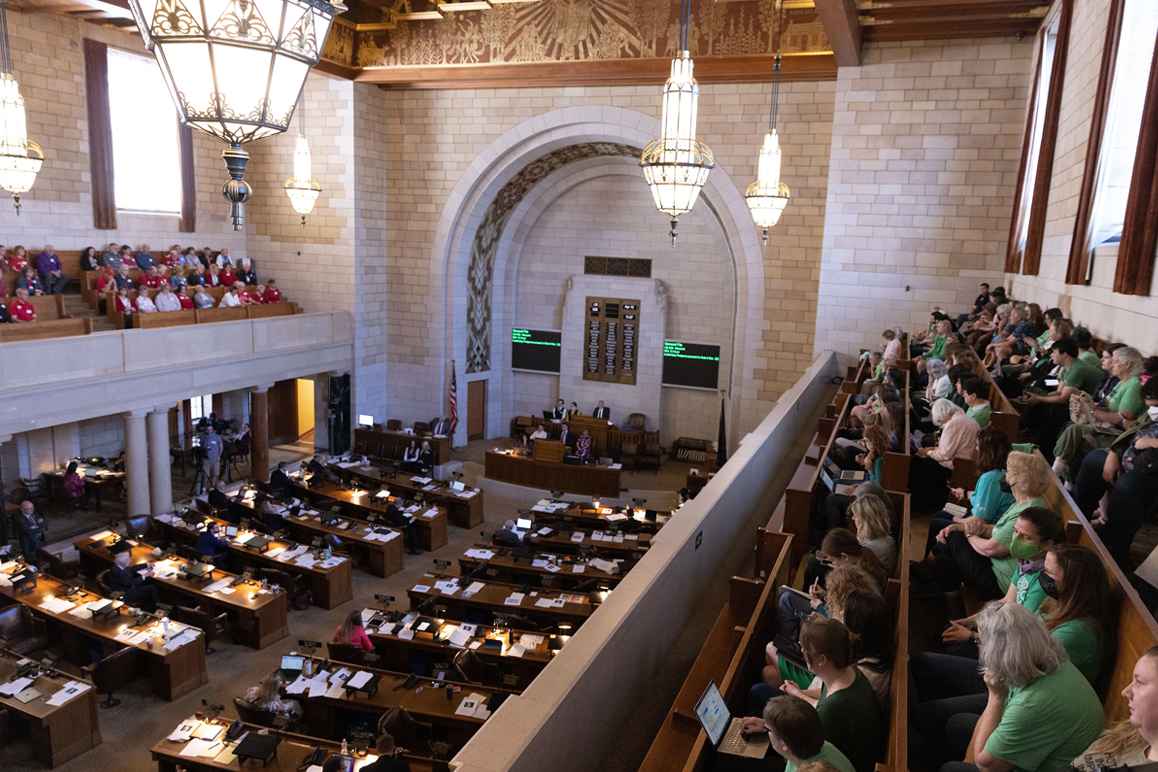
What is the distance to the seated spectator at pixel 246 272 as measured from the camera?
16016mm

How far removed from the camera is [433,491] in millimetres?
13344

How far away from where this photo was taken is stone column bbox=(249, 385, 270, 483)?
47.4 feet

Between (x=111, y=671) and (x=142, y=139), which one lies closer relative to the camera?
(x=111, y=671)

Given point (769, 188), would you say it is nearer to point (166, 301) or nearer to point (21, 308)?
point (166, 301)

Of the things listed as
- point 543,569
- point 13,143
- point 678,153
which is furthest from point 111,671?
point 678,153

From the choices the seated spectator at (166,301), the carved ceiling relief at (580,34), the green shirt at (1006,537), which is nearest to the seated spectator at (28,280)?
the seated spectator at (166,301)

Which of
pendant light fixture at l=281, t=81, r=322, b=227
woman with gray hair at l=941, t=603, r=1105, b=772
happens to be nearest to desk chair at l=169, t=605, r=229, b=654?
pendant light fixture at l=281, t=81, r=322, b=227

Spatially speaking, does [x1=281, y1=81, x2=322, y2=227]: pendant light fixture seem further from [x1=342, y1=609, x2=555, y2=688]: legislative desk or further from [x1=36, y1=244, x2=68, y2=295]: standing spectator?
[x1=342, y1=609, x2=555, y2=688]: legislative desk

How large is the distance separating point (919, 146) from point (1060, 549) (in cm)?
1034

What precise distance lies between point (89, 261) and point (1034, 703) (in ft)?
49.2

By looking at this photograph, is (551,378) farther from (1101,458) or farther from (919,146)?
(1101,458)

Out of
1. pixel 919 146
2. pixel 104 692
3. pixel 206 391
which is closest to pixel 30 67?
pixel 206 391

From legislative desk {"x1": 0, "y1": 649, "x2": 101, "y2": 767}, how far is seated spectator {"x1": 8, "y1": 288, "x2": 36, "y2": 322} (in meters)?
5.83

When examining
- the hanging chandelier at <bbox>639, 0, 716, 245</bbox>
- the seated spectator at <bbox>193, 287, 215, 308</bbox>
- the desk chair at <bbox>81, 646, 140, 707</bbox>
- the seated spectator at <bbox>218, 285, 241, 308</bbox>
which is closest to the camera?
the hanging chandelier at <bbox>639, 0, 716, 245</bbox>
